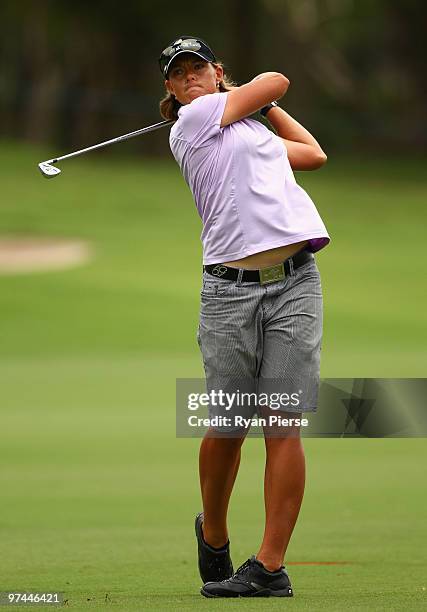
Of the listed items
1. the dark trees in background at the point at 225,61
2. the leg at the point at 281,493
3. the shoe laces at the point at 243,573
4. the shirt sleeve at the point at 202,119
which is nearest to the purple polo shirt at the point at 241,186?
the shirt sleeve at the point at 202,119

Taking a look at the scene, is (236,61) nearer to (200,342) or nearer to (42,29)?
(42,29)

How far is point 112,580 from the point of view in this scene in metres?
5.11

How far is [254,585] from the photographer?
15.8 feet

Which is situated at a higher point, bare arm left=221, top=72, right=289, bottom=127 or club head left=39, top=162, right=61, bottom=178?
bare arm left=221, top=72, right=289, bottom=127

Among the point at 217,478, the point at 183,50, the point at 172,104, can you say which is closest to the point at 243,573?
the point at 217,478

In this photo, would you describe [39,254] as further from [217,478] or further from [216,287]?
[216,287]

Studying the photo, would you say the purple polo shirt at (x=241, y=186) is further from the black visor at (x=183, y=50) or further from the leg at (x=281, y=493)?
the leg at (x=281, y=493)

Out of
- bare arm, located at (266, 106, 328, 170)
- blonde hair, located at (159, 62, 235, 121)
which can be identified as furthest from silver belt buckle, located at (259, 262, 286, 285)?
blonde hair, located at (159, 62, 235, 121)

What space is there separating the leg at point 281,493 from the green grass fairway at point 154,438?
23 cm

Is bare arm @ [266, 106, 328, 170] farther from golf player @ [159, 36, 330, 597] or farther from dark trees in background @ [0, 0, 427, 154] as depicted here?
dark trees in background @ [0, 0, 427, 154]

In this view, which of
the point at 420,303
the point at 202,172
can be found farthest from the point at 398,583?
the point at 420,303

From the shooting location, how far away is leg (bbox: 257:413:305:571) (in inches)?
192

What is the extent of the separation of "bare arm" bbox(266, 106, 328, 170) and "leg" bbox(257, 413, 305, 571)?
959 millimetres

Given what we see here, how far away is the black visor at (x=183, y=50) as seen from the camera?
4.98 meters
